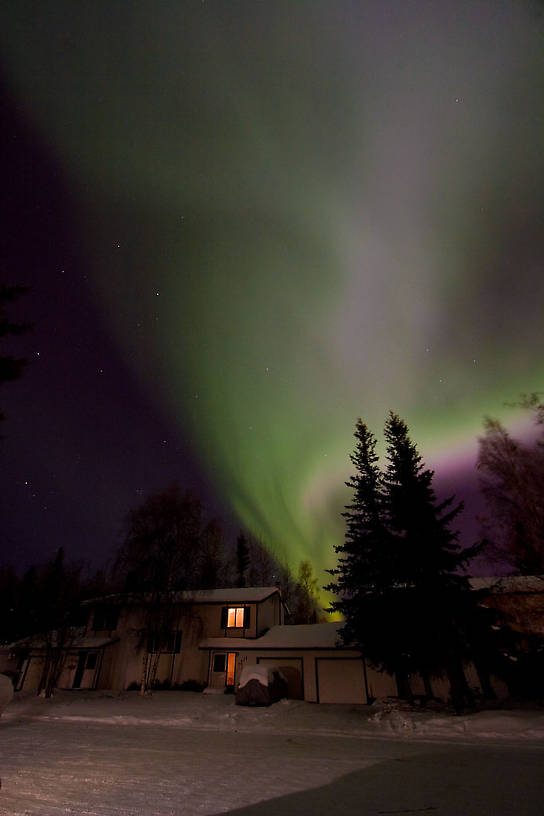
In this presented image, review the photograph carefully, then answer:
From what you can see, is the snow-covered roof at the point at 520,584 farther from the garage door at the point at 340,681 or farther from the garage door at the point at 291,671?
the garage door at the point at 291,671

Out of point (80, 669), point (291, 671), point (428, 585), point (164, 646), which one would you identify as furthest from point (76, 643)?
point (428, 585)

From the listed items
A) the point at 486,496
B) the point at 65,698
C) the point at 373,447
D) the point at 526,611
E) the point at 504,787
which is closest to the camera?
the point at 504,787

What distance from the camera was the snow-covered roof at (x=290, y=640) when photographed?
25812 mm

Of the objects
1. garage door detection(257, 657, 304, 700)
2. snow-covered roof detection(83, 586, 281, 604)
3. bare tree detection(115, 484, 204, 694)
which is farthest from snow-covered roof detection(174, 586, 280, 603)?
garage door detection(257, 657, 304, 700)

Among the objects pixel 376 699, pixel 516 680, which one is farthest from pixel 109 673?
pixel 516 680

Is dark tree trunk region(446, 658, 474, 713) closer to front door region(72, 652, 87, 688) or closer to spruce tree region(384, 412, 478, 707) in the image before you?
spruce tree region(384, 412, 478, 707)

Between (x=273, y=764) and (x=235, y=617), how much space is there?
23.4 meters

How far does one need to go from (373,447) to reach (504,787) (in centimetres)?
2045

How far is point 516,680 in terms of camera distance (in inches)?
768

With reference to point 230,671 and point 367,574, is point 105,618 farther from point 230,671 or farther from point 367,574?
point 367,574

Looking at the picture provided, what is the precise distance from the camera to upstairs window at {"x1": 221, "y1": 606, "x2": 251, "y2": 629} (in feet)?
98.7

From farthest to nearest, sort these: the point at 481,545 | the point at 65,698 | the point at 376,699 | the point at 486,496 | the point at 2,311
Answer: the point at 65,698 → the point at 376,699 → the point at 486,496 → the point at 481,545 → the point at 2,311

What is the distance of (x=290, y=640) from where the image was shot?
27.3 metres

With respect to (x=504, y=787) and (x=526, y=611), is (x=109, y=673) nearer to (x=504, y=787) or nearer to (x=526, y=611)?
(x=526, y=611)
